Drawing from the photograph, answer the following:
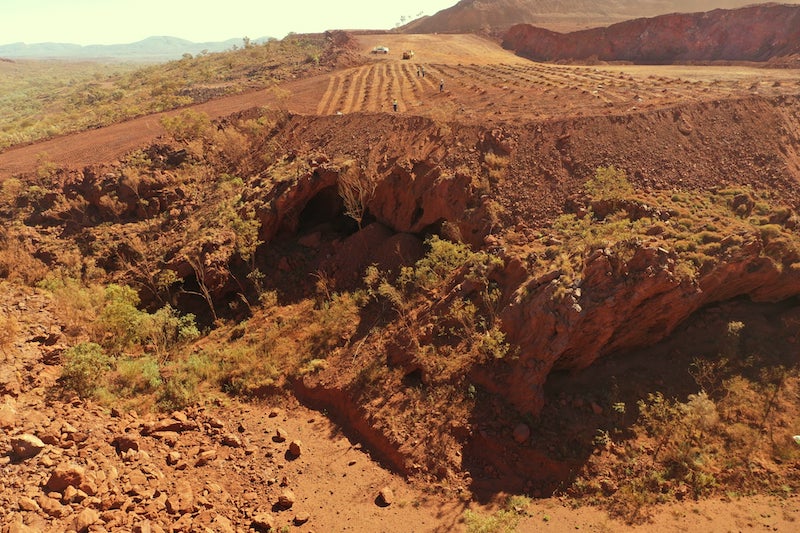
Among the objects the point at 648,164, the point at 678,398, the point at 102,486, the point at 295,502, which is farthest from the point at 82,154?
the point at 678,398

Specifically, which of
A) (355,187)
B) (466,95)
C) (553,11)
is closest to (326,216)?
(355,187)

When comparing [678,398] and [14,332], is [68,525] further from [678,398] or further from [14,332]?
[678,398]

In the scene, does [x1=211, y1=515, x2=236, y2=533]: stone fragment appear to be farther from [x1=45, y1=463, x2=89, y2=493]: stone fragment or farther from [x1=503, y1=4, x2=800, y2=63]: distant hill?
[x1=503, y1=4, x2=800, y2=63]: distant hill

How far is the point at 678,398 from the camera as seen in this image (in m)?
16.0

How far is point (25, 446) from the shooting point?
11.3 m

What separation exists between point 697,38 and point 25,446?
5572 centimetres

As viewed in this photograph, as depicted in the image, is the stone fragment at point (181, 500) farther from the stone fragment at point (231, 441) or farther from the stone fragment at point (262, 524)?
the stone fragment at point (231, 441)

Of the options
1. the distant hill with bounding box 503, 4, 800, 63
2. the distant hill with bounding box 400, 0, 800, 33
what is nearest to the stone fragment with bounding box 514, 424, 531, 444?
the distant hill with bounding box 503, 4, 800, 63

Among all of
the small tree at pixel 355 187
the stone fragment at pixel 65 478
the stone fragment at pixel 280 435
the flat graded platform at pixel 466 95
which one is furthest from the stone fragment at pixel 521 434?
the flat graded platform at pixel 466 95

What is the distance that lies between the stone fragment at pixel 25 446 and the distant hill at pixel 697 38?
5260cm

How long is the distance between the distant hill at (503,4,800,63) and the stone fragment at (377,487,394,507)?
1806 inches

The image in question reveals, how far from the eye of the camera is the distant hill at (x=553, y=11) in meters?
72.9

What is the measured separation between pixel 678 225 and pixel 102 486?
21.3 m

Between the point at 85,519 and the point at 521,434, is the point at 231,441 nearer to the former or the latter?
the point at 85,519
